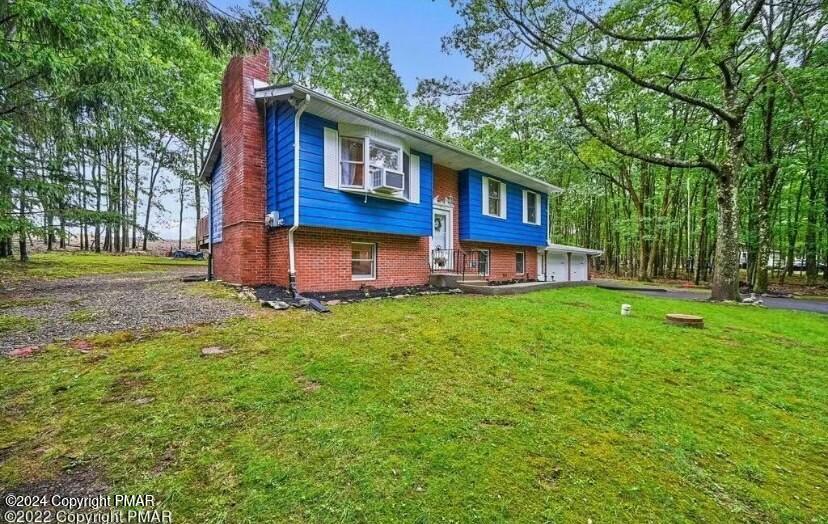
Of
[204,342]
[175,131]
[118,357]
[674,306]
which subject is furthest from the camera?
[175,131]

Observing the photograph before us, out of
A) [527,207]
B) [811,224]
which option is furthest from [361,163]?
[811,224]

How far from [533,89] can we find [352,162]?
21.4 feet

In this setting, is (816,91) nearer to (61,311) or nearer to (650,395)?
Result: (650,395)

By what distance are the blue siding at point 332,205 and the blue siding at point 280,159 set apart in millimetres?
180

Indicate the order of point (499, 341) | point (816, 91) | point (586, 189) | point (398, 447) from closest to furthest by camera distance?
→ point (398, 447), point (499, 341), point (816, 91), point (586, 189)

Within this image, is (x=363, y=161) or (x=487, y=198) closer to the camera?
(x=363, y=161)

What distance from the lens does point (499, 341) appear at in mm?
4426

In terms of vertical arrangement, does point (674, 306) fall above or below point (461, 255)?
below

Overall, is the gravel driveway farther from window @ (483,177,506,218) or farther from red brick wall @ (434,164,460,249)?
window @ (483,177,506,218)

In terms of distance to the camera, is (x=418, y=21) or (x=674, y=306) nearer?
(x=674, y=306)

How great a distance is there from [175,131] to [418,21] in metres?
17.0

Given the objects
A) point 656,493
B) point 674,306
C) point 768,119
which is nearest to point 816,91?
point 768,119

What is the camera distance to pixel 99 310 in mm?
5523

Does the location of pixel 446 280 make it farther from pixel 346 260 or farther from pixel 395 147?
pixel 395 147
